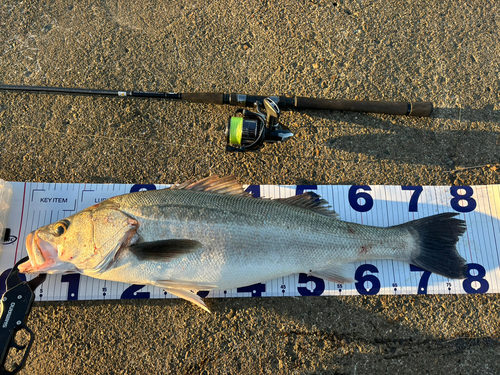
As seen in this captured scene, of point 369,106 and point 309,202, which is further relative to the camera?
point 369,106

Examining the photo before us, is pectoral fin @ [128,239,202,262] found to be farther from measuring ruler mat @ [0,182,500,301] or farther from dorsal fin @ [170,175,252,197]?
measuring ruler mat @ [0,182,500,301]

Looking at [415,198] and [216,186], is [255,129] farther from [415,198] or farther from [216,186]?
[415,198]

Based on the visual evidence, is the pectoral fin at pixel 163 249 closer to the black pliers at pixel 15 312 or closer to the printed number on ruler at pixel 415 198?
the black pliers at pixel 15 312

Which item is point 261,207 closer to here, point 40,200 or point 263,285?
point 263,285

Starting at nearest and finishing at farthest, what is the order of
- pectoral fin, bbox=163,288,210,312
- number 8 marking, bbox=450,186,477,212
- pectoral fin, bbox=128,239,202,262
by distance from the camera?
pectoral fin, bbox=128,239,202,262
pectoral fin, bbox=163,288,210,312
number 8 marking, bbox=450,186,477,212

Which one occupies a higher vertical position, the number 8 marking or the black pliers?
the number 8 marking

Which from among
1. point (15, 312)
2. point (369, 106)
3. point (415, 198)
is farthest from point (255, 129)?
point (15, 312)

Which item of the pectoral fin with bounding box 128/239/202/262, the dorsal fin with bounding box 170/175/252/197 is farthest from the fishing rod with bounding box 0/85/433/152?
the pectoral fin with bounding box 128/239/202/262

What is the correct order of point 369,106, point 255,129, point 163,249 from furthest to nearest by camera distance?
1. point 369,106
2. point 255,129
3. point 163,249
